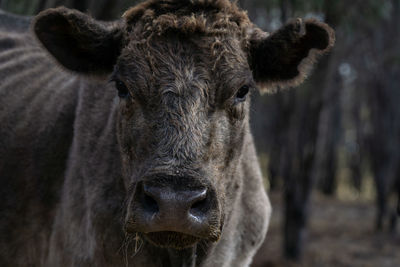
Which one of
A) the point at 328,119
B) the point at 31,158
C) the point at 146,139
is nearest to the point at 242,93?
the point at 146,139

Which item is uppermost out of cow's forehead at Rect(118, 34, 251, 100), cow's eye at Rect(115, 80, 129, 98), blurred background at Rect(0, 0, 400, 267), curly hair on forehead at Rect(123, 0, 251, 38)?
curly hair on forehead at Rect(123, 0, 251, 38)

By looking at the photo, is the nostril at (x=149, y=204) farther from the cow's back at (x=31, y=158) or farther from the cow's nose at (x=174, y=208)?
the cow's back at (x=31, y=158)

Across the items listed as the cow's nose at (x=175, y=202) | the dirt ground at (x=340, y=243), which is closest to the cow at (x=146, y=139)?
the cow's nose at (x=175, y=202)

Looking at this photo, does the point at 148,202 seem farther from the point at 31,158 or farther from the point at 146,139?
the point at 31,158

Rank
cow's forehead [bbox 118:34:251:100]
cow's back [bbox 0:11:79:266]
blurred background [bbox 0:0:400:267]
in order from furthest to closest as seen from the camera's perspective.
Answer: blurred background [bbox 0:0:400:267] → cow's back [bbox 0:11:79:266] → cow's forehead [bbox 118:34:251:100]

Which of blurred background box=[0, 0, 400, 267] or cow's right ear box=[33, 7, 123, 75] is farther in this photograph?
blurred background box=[0, 0, 400, 267]

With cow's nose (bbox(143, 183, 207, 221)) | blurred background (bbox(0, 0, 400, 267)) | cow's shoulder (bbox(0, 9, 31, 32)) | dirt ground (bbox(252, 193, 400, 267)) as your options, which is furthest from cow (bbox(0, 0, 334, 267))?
dirt ground (bbox(252, 193, 400, 267))

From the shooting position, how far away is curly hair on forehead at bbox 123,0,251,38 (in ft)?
12.9

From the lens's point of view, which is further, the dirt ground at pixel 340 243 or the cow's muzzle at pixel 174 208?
the dirt ground at pixel 340 243

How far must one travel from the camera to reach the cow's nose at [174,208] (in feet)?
10.2

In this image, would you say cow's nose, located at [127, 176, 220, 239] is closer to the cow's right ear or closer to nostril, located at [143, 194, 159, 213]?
nostril, located at [143, 194, 159, 213]

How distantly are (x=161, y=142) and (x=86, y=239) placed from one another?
1273mm

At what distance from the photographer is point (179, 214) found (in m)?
3.13

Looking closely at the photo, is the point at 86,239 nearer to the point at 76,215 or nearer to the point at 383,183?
the point at 76,215
